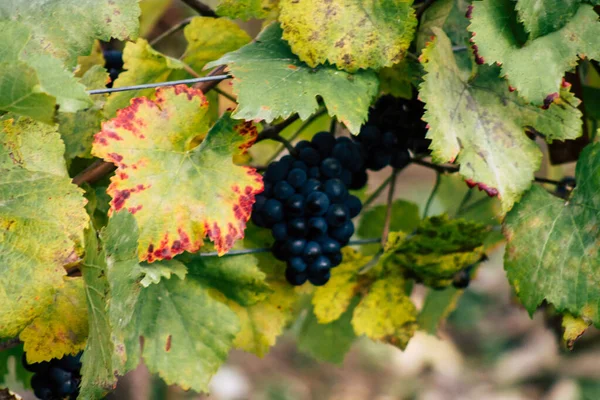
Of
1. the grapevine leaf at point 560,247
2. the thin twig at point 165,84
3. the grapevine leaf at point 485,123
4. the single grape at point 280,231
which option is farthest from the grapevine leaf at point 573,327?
the thin twig at point 165,84

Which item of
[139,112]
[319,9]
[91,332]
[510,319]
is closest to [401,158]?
[319,9]

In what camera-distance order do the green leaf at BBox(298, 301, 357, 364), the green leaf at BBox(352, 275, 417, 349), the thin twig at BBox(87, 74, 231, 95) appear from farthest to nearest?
the green leaf at BBox(298, 301, 357, 364)
the green leaf at BBox(352, 275, 417, 349)
the thin twig at BBox(87, 74, 231, 95)

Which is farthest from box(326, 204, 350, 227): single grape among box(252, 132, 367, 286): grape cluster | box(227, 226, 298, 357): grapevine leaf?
box(227, 226, 298, 357): grapevine leaf

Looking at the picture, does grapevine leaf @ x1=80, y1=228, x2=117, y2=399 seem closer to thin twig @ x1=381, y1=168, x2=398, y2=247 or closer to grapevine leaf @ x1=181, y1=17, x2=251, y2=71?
grapevine leaf @ x1=181, y1=17, x2=251, y2=71

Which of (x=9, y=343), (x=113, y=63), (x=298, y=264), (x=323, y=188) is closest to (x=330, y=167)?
(x=323, y=188)

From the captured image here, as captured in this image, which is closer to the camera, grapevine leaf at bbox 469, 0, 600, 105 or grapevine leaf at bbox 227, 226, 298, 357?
grapevine leaf at bbox 469, 0, 600, 105

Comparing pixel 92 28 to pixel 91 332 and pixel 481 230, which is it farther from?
pixel 481 230

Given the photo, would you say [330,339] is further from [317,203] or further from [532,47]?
[532,47]
